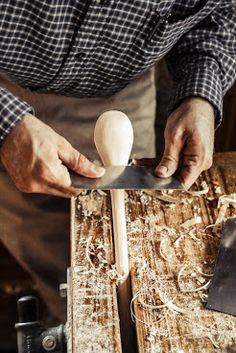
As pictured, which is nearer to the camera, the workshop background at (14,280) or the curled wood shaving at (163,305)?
the curled wood shaving at (163,305)

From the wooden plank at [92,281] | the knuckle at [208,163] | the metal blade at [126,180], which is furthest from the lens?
the knuckle at [208,163]

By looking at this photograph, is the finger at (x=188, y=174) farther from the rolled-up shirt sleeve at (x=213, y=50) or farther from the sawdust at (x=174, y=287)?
the rolled-up shirt sleeve at (x=213, y=50)

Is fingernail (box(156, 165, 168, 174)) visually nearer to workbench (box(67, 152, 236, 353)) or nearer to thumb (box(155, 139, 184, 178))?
thumb (box(155, 139, 184, 178))

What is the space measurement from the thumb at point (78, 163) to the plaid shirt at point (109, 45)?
4.2 inches

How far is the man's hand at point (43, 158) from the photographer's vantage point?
93 centimetres

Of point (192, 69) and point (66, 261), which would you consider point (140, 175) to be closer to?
point (192, 69)

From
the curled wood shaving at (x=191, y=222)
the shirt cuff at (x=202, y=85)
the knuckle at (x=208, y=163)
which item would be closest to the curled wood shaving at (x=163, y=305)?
the curled wood shaving at (x=191, y=222)

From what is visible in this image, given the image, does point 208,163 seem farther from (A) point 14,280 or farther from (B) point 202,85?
(A) point 14,280

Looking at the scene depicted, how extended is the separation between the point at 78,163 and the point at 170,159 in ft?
0.57

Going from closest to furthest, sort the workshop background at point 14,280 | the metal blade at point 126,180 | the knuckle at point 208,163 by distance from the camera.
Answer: the metal blade at point 126,180
the knuckle at point 208,163
the workshop background at point 14,280

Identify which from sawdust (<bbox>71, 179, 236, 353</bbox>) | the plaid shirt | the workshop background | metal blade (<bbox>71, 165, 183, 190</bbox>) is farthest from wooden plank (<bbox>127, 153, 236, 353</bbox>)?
the workshop background

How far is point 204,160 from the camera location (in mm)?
1028

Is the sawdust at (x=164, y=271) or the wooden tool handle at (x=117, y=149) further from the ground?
the wooden tool handle at (x=117, y=149)

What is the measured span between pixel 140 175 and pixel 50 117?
1.48 ft
